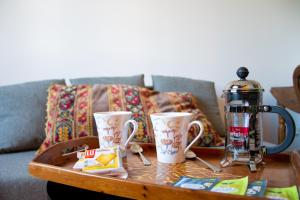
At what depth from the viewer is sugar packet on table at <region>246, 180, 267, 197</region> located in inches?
18.6

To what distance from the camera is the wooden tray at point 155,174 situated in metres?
0.49

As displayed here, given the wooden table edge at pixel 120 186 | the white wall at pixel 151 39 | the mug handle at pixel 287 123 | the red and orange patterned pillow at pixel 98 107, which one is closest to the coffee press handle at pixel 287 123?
the mug handle at pixel 287 123

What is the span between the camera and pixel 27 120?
4.63 ft

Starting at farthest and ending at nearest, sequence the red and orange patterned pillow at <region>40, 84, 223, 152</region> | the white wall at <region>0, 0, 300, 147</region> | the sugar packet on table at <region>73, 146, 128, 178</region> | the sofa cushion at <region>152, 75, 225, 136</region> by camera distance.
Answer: the white wall at <region>0, 0, 300, 147</region>, the sofa cushion at <region>152, 75, 225, 136</region>, the red and orange patterned pillow at <region>40, 84, 223, 152</region>, the sugar packet on table at <region>73, 146, 128, 178</region>

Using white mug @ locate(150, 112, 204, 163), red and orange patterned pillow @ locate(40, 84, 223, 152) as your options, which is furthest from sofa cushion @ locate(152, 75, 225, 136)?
white mug @ locate(150, 112, 204, 163)

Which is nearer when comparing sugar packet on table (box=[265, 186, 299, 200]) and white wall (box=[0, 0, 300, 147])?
sugar packet on table (box=[265, 186, 299, 200])

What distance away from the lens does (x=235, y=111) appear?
692 mm

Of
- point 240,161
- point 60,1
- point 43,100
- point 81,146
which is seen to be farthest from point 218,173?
point 60,1

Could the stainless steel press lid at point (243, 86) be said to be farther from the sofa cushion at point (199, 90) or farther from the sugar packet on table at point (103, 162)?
the sofa cushion at point (199, 90)

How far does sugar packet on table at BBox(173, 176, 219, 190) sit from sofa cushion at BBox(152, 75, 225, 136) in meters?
1.12

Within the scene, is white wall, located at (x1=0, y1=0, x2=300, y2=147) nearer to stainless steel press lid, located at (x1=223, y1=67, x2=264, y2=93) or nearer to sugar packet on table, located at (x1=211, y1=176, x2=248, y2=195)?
stainless steel press lid, located at (x1=223, y1=67, x2=264, y2=93)

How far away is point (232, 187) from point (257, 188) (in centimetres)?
4

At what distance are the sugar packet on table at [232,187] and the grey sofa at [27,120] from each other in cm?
73

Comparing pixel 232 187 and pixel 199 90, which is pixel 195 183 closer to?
pixel 232 187
